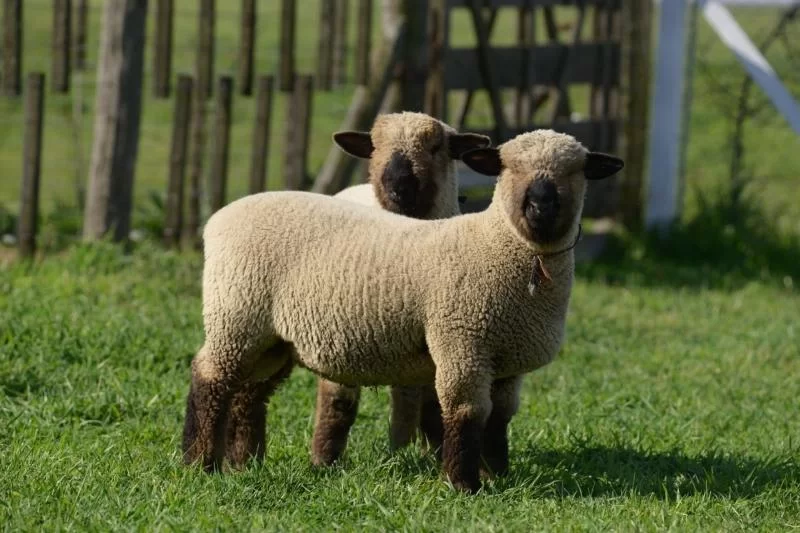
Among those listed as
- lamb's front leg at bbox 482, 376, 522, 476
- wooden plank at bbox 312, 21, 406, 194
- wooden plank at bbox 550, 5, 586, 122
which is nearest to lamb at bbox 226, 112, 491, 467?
lamb's front leg at bbox 482, 376, 522, 476

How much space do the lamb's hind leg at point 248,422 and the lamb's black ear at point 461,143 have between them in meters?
1.06

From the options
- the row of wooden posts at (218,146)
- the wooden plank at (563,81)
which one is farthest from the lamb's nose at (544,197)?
the wooden plank at (563,81)

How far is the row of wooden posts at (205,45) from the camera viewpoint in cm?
862

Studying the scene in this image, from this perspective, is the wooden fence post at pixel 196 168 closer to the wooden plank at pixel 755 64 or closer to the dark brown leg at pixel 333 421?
the dark brown leg at pixel 333 421

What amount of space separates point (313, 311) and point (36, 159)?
167 inches

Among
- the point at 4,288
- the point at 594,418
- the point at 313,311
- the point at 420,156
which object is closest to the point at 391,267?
the point at 313,311

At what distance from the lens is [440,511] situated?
15.5 feet

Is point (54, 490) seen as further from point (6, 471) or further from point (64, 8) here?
point (64, 8)

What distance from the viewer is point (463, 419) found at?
16.1 ft

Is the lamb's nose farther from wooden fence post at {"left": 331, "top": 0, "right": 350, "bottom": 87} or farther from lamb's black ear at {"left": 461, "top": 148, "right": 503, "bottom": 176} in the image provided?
wooden fence post at {"left": 331, "top": 0, "right": 350, "bottom": 87}

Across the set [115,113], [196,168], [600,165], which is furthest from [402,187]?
[196,168]

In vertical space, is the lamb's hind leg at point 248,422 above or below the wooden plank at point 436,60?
below

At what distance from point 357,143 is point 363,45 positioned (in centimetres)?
370

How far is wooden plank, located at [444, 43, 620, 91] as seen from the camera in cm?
995
